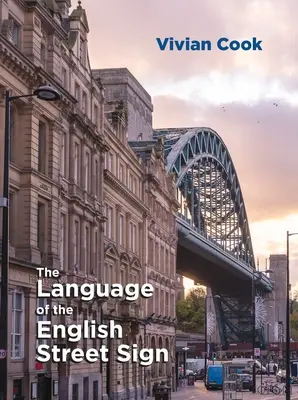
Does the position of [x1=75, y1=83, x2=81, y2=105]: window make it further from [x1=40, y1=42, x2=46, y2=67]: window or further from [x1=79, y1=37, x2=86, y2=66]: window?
[x1=40, y1=42, x2=46, y2=67]: window

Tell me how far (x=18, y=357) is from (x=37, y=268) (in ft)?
15.1

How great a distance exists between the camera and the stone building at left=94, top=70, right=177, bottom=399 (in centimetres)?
7512

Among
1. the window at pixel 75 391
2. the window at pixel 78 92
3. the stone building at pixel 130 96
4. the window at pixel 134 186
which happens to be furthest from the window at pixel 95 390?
the stone building at pixel 130 96

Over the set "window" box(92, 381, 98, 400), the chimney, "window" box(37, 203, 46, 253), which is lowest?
"window" box(92, 381, 98, 400)

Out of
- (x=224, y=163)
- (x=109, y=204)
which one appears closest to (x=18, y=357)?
(x=109, y=204)

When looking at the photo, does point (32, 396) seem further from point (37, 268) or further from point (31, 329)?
point (37, 268)

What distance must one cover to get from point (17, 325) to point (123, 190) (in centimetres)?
3076

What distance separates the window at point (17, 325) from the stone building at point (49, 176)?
50mm

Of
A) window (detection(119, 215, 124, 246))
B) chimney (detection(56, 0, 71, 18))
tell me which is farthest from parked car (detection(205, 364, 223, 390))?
chimney (detection(56, 0, 71, 18))

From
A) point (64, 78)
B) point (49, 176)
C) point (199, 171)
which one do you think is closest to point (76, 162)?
point (64, 78)

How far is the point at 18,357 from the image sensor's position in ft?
160

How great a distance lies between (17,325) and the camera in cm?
4872

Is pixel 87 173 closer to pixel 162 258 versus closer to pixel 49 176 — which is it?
pixel 49 176

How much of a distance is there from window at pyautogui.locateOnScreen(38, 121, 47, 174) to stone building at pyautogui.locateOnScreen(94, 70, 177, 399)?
18848mm
